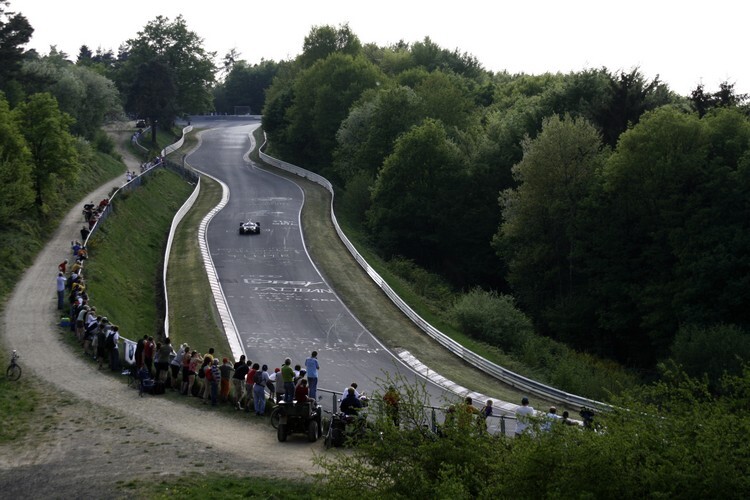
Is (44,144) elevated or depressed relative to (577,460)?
elevated

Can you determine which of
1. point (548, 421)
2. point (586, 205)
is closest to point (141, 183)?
point (586, 205)

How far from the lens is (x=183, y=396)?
26031 mm

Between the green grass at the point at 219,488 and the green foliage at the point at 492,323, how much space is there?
25862mm

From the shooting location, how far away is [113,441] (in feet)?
71.1

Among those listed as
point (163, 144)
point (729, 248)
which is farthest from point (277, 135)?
point (729, 248)

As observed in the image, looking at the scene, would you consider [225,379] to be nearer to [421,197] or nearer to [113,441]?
[113,441]

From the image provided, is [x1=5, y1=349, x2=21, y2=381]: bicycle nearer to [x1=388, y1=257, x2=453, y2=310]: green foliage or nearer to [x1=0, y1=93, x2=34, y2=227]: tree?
[x1=0, y1=93, x2=34, y2=227]: tree

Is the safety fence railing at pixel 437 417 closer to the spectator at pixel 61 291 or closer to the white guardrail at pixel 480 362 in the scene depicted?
the white guardrail at pixel 480 362

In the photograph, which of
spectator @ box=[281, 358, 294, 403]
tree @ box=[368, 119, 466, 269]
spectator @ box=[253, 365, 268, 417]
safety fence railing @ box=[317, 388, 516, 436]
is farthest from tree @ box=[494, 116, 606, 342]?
spectator @ box=[253, 365, 268, 417]

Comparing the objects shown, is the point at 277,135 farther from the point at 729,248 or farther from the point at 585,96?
the point at 729,248

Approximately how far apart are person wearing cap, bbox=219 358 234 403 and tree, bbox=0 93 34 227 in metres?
23.8

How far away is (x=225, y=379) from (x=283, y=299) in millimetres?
21160

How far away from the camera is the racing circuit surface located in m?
36.1

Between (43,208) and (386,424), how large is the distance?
141 ft
